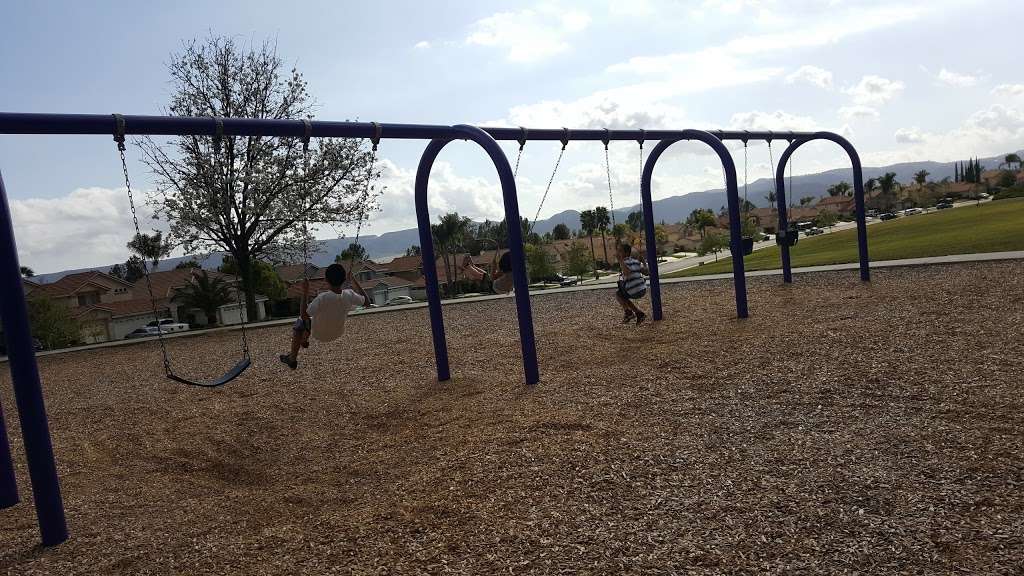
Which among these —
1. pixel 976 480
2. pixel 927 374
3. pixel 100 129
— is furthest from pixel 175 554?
pixel 927 374

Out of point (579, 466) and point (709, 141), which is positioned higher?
point (709, 141)

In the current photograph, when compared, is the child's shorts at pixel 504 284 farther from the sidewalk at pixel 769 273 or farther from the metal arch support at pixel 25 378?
the sidewalk at pixel 769 273

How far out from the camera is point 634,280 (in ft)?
37.1

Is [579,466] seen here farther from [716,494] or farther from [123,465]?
[123,465]

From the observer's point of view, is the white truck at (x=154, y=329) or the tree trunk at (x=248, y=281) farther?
the white truck at (x=154, y=329)

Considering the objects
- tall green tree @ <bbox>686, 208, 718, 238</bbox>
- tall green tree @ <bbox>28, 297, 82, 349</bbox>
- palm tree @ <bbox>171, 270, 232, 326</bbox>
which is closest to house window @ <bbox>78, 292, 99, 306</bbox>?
tall green tree @ <bbox>28, 297, 82, 349</bbox>

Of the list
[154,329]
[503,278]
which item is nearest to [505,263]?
[503,278]

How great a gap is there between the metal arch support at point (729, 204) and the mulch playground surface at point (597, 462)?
1080 mm

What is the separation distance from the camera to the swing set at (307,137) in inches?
193

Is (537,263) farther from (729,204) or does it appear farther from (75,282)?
(729,204)

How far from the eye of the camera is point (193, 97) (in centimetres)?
2236

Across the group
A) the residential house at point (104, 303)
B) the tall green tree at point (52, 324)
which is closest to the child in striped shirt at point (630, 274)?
the tall green tree at point (52, 324)

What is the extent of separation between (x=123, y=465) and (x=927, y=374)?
768 cm

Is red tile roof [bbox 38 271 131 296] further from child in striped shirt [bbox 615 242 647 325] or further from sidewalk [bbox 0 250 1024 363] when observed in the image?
child in striped shirt [bbox 615 242 647 325]
